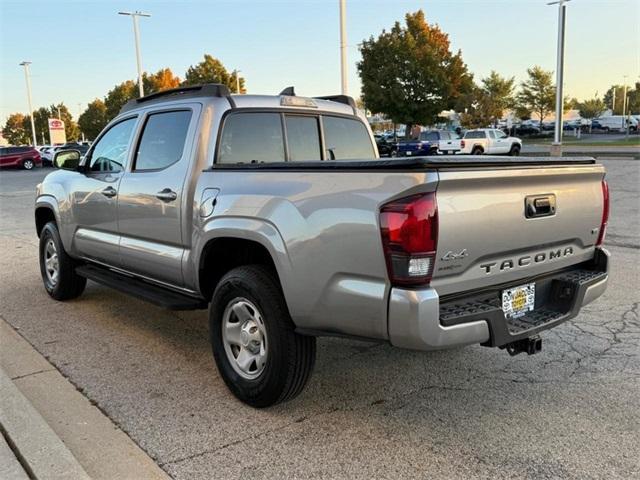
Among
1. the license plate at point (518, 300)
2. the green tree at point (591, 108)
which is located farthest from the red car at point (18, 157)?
Answer: the green tree at point (591, 108)

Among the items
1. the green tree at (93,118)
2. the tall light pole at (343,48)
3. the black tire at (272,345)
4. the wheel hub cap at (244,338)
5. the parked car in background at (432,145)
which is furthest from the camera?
the green tree at (93,118)

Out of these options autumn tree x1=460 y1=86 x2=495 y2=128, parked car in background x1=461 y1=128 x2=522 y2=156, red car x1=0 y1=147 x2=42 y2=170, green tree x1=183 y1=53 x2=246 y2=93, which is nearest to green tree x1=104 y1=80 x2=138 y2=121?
green tree x1=183 y1=53 x2=246 y2=93

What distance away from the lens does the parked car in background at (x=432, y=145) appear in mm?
31292

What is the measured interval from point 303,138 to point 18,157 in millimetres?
40240

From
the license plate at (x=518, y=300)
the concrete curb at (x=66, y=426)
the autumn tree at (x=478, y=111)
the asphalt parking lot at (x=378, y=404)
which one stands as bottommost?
the asphalt parking lot at (x=378, y=404)

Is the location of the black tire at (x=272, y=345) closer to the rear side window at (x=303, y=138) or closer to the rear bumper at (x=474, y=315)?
the rear bumper at (x=474, y=315)

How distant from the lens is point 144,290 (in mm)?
4523

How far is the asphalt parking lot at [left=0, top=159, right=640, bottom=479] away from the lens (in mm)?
2955

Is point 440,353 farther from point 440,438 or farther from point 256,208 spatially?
point 256,208

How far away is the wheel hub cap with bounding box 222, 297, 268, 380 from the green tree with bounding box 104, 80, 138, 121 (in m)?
61.7

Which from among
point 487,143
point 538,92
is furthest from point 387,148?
point 538,92

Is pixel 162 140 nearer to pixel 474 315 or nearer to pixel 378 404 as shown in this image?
pixel 378 404

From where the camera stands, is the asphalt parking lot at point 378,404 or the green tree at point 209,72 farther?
the green tree at point 209,72

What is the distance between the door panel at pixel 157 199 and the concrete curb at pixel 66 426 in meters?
1.02
